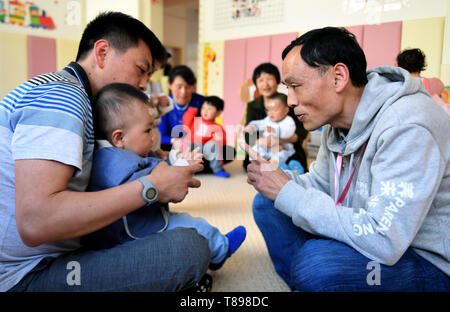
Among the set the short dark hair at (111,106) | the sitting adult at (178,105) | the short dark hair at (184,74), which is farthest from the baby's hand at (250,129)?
the short dark hair at (111,106)

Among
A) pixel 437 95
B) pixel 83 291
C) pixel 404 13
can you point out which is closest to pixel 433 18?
pixel 404 13

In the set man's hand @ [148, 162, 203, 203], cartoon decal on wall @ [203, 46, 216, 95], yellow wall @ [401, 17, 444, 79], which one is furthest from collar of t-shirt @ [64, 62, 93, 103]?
cartoon decal on wall @ [203, 46, 216, 95]

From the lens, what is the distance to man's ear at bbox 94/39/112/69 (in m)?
1.10

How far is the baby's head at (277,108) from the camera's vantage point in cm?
293

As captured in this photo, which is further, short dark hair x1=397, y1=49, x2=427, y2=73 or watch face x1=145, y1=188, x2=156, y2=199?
short dark hair x1=397, y1=49, x2=427, y2=73

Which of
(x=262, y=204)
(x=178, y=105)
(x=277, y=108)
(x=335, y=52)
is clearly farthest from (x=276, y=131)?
(x=335, y=52)

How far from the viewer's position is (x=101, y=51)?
1.11m

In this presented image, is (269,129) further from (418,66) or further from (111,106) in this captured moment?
(111,106)

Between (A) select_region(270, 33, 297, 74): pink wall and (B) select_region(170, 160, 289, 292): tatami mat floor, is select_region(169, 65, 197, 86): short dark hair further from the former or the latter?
(A) select_region(270, 33, 297, 74): pink wall

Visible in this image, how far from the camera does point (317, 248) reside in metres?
0.93

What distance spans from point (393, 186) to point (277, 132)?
213 centimetres

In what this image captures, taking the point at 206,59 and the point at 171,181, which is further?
the point at 206,59
